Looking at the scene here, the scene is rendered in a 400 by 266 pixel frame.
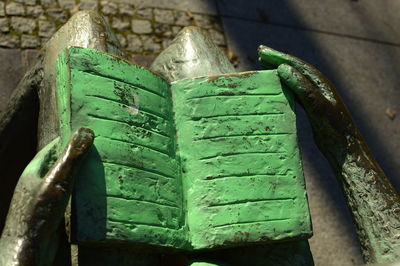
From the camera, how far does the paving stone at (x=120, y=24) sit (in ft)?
12.6

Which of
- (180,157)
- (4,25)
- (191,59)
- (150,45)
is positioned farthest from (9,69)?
(180,157)

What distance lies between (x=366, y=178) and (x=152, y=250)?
0.68m

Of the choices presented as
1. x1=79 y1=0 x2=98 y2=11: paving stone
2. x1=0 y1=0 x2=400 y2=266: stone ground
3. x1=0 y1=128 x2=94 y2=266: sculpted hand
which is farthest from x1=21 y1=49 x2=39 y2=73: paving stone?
x1=0 y1=128 x2=94 y2=266: sculpted hand

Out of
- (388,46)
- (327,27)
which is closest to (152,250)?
(327,27)

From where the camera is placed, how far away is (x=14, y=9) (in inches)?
143

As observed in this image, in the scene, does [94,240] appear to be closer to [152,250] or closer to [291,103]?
[152,250]

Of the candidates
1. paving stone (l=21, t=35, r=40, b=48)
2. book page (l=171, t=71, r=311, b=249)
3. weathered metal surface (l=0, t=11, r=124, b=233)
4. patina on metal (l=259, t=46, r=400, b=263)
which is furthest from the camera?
paving stone (l=21, t=35, r=40, b=48)

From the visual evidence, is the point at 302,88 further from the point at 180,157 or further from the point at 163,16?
the point at 163,16

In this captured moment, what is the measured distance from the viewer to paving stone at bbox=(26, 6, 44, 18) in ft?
12.0

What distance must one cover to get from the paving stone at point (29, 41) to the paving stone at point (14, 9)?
0.15m

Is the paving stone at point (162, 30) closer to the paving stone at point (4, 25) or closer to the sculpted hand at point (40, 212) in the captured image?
the paving stone at point (4, 25)

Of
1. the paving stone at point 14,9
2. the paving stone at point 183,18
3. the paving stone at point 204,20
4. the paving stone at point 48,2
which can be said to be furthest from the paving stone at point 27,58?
the paving stone at point 204,20

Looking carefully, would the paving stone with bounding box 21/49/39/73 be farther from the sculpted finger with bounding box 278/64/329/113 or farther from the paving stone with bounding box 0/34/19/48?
the sculpted finger with bounding box 278/64/329/113

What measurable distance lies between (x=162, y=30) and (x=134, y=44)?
0.75ft
